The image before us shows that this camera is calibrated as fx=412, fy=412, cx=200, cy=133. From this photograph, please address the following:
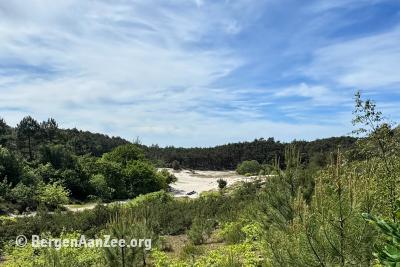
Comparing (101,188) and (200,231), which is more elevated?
(101,188)

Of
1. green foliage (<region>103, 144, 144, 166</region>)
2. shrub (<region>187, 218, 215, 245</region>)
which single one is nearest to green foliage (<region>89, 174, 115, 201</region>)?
green foliage (<region>103, 144, 144, 166</region>)

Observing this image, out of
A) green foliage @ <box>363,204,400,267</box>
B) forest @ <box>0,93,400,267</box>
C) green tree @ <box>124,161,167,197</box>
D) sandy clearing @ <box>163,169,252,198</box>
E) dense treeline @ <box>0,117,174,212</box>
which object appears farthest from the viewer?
sandy clearing @ <box>163,169,252,198</box>

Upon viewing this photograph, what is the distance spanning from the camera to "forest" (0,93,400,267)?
4547 mm

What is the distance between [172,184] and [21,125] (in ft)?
62.3

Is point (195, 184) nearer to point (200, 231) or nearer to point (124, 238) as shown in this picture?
point (200, 231)

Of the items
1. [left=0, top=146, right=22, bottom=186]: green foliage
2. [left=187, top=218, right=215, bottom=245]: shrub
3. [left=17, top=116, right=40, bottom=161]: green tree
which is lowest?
[left=187, top=218, right=215, bottom=245]: shrub

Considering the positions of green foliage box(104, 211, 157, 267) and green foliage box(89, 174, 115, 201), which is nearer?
green foliage box(104, 211, 157, 267)

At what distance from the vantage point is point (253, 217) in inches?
474

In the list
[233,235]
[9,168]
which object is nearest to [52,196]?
[9,168]

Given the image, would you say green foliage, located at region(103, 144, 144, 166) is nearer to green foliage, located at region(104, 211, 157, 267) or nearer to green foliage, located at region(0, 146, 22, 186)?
green foliage, located at region(0, 146, 22, 186)

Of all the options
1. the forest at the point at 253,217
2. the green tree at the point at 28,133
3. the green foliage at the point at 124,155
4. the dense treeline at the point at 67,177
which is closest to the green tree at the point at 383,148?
the forest at the point at 253,217

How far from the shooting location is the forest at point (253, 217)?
455 cm

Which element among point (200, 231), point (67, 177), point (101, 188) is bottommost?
point (200, 231)

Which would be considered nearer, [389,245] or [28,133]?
[389,245]
